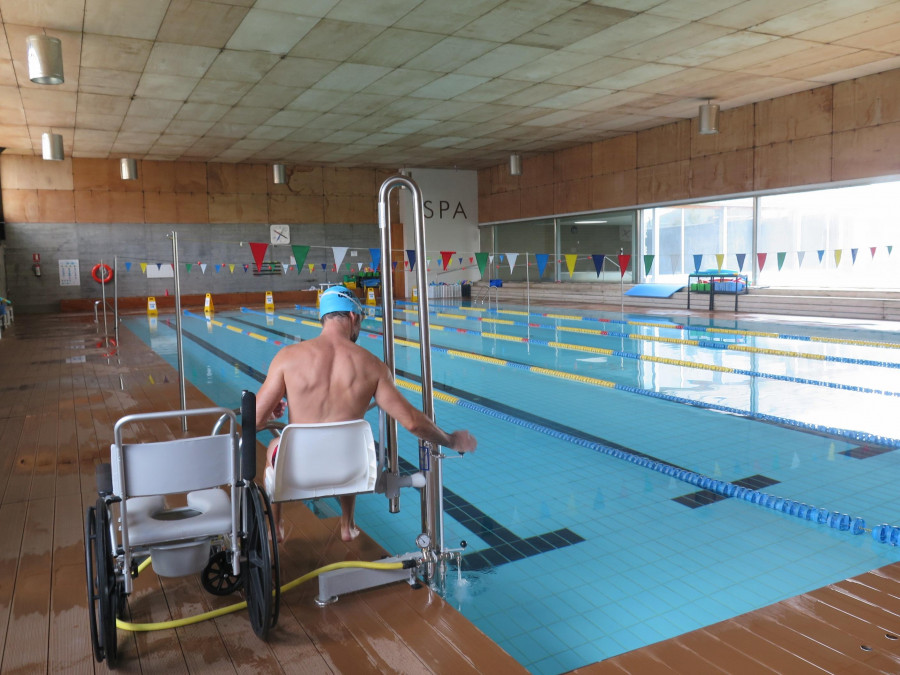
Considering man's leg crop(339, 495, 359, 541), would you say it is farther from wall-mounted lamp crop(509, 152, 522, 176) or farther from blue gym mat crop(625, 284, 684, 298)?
wall-mounted lamp crop(509, 152, 522, 176)

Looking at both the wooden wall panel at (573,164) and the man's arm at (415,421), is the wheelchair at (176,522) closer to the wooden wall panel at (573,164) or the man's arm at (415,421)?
the man's arm at (415,421)

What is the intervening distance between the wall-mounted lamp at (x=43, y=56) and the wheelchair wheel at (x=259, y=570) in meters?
7.05

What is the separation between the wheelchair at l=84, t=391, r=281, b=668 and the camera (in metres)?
1.88

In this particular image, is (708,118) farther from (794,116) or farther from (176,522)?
(176,522)

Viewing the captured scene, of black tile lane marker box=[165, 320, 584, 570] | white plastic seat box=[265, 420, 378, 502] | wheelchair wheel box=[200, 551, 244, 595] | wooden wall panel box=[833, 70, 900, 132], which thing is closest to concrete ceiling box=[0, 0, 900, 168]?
wooden wall panel box=[833, 70, 900, 132]

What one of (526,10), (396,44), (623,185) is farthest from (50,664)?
(623,185)

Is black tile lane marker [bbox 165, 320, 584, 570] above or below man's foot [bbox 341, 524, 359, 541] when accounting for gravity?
below

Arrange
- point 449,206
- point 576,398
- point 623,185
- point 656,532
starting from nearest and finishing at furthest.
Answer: point 656,532 → point 576,398 → point 623,185 → point 449,206

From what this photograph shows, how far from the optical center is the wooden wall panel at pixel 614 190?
15.3 meters

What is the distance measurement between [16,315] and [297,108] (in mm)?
10049

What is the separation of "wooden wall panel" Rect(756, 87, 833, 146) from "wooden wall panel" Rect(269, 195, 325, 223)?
1220 centimetres

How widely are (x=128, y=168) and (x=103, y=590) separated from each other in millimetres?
16451

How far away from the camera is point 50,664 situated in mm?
1914

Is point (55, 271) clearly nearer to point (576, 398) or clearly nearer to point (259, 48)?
point (259, 48)
